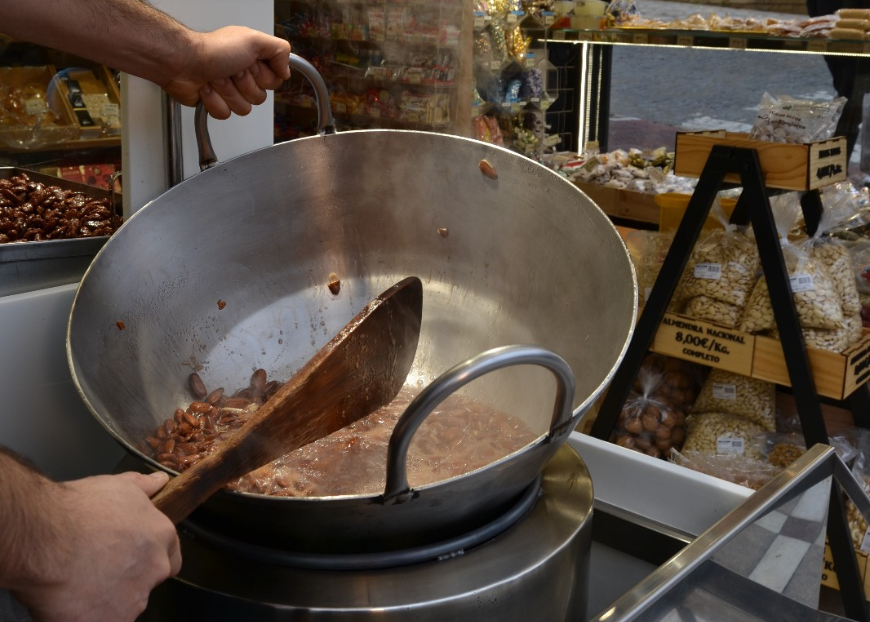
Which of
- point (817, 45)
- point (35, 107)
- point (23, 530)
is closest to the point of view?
point (23, 530)

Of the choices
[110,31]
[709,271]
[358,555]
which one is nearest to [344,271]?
[110,31]

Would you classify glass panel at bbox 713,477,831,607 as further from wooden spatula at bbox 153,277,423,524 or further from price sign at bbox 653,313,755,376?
price sign at bbox 653,313,755,376

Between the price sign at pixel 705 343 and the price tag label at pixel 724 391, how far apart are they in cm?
8

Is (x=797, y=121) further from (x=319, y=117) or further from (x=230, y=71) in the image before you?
(x=230, y=71)

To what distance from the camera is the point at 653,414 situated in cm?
205

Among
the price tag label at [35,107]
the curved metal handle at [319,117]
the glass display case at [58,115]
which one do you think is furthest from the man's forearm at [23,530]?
the price tag label at [35,107]

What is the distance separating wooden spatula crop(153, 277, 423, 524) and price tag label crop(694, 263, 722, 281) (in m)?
0.92

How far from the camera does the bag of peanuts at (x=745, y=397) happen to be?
6.40 feet

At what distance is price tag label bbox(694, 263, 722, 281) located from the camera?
191 cm

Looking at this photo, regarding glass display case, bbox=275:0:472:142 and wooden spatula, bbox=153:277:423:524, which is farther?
glass display case, bbox=275:0:472:142

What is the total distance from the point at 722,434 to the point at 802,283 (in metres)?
0.39

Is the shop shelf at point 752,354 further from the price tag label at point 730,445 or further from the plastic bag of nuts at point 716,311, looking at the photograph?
the price tag label at point 730,445

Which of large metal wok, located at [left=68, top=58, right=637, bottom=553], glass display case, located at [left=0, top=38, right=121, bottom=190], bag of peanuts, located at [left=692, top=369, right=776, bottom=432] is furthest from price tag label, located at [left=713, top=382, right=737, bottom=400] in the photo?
glass display case, located at [left=0, top=38, right=121, bottom=190]

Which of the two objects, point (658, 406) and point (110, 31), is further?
point (658, 406)
